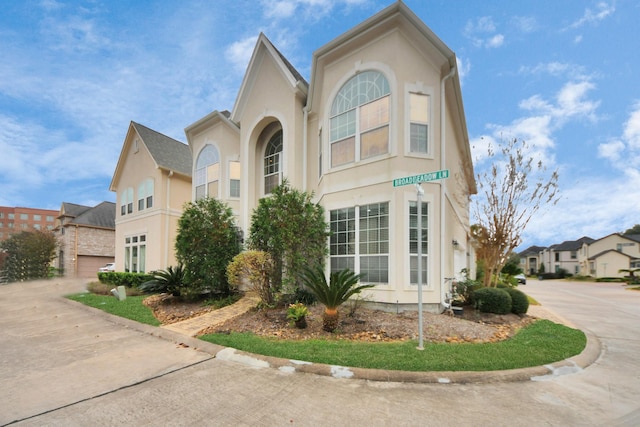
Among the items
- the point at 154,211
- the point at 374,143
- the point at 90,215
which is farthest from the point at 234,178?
the point at 90,215

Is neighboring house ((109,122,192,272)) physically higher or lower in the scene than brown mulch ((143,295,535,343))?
higher

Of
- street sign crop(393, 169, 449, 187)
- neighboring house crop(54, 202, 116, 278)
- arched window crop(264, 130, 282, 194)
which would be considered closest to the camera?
street sign crop(393, 169, 449, 187)

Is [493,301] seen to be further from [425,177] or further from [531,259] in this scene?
[531,259]

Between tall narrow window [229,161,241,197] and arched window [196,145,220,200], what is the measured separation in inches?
31.1

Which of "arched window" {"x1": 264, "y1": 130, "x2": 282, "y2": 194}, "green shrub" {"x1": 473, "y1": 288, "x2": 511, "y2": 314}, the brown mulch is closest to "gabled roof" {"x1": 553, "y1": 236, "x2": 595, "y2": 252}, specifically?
"green shrub" {"x1": 473, "y1": 288, "x2": 511, "y2": 314}

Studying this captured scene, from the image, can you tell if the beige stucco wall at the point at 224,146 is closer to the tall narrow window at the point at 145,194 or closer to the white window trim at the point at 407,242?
the tall narrow window at the point at 145,194

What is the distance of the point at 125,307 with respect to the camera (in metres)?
10.7

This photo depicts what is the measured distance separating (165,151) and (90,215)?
15884 mm

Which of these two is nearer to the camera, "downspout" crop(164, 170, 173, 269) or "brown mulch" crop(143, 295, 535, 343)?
"brown mulch" crop(143, 295, 535, 343)

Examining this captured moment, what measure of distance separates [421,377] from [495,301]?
19.5 feet

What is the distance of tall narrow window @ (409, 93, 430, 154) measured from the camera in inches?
365

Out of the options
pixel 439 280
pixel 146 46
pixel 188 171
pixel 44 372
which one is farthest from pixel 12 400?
pixel 188 171

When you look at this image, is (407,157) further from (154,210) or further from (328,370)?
(154,210)

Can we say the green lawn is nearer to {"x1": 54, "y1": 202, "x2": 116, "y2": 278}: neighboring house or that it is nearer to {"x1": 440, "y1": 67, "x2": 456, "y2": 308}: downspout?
{"x1": 440, "y1": 67, "x2": 456, "y2": 308}: downspout
